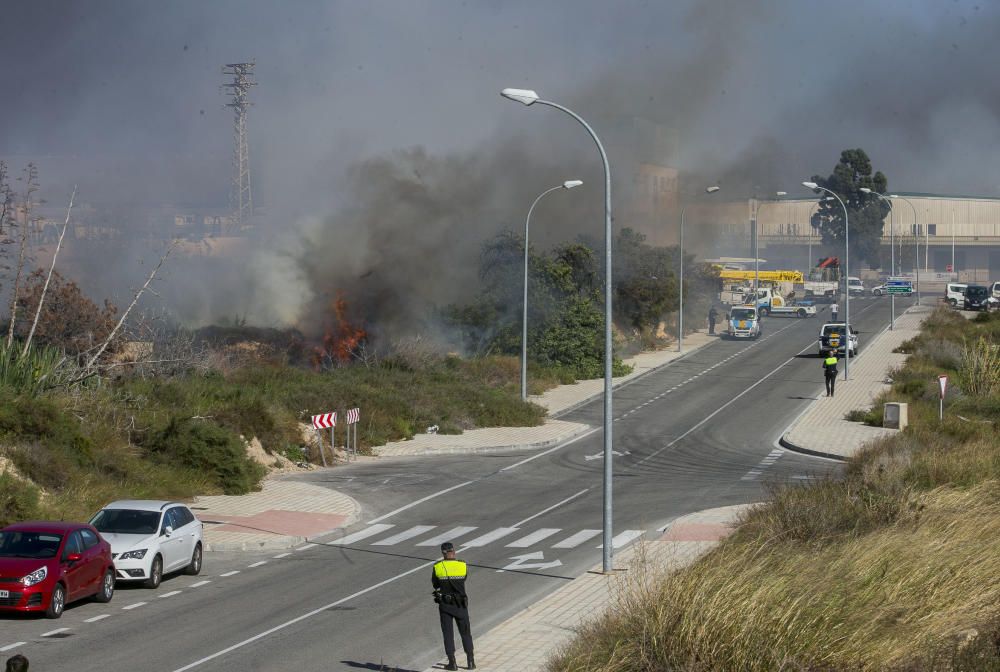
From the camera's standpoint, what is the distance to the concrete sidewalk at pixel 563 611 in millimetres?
13859

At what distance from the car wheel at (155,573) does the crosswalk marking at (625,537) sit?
26.2ft

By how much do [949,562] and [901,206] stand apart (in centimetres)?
14041

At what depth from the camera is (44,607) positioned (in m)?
16.3

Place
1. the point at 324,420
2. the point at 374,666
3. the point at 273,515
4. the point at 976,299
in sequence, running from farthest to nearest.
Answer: the point at 976,299, the point at 324,420, the point at 273,515, the point at 374,666

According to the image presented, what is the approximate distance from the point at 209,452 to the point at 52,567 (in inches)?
498

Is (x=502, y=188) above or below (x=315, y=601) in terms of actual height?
above

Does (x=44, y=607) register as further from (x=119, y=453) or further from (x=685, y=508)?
(x=685, y=508)

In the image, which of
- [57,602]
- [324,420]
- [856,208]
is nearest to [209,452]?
[324,420]

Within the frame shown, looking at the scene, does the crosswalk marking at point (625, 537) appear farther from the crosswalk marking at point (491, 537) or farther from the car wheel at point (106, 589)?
the car wheel at point (106, 589)

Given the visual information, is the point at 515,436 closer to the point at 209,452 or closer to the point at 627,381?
the point at 209,452

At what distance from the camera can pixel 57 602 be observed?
16469 millimetres

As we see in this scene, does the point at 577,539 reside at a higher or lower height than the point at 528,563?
lower

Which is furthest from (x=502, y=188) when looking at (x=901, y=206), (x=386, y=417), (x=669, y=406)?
(x=901, y=206)

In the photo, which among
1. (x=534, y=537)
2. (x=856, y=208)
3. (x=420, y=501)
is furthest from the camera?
(x=856, y=208)
